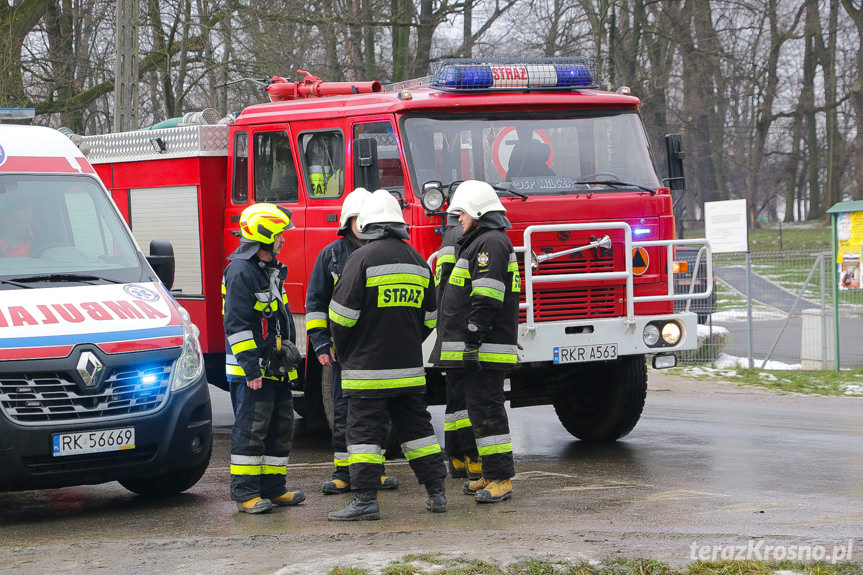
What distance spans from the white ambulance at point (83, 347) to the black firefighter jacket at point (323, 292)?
758 mm

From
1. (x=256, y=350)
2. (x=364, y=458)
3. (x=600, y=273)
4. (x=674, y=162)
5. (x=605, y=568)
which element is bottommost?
(x=605, y=568)

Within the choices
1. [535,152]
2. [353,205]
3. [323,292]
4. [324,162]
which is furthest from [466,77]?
[323,292]

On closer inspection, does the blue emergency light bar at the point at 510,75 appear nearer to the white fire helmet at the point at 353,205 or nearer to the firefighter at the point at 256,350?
the white fire helmet at the point at 353,205

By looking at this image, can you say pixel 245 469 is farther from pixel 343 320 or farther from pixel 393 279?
pixel 393 279

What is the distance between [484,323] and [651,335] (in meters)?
2.11

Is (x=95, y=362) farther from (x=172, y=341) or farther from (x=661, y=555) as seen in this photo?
(x=661, y=555)

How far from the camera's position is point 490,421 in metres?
7.38

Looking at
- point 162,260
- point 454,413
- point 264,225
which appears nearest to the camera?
point 264,225

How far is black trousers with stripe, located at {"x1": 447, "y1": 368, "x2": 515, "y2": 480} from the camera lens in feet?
24.1

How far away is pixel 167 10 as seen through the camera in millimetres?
25234

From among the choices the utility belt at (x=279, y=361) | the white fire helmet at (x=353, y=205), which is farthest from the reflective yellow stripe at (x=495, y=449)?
the white fire helmet at (x=353, y=205)

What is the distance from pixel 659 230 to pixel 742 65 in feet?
94.5

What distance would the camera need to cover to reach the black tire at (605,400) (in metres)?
9.59

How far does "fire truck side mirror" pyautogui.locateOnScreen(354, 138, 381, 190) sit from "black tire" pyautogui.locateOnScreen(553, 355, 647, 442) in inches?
89.5
